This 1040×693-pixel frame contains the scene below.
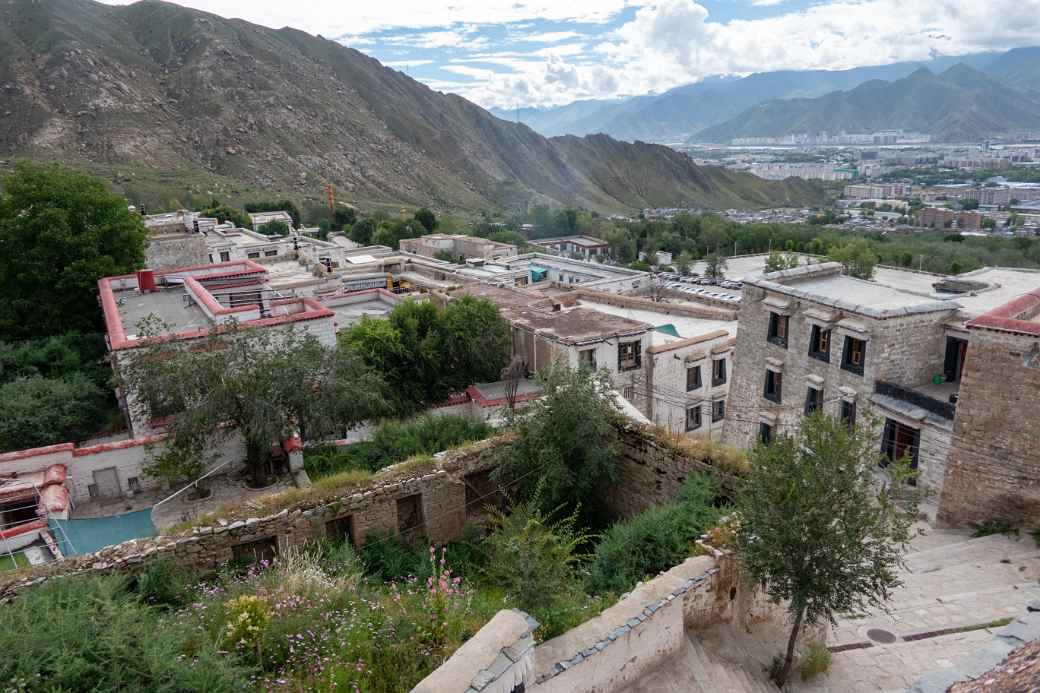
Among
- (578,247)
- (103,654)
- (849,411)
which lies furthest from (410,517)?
(578,247)

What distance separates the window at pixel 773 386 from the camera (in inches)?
707

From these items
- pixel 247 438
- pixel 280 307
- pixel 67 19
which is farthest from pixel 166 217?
pixel 67 19

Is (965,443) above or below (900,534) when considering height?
below

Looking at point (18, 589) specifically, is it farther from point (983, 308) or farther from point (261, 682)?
point (983, 308)

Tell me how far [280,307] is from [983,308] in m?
19.7

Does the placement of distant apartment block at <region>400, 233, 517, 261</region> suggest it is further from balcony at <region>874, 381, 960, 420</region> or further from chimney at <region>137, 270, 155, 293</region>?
balcony at <region>874, 381, 960, 420</region>

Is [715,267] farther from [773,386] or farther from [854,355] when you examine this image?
[854,355]

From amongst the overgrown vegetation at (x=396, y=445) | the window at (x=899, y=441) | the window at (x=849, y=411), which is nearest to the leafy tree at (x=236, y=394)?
the overgrown vegetation at (x=396, y=445)

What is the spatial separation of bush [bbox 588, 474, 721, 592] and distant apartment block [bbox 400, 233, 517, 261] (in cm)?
4535

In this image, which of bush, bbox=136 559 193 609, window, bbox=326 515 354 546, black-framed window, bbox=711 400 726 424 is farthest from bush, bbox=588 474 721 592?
black-framed window, bbox=711 400 726 424

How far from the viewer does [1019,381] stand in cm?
1158

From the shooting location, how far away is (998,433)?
11898mm

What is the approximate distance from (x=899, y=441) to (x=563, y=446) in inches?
306

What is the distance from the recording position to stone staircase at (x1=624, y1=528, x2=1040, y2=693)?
8.48 m
